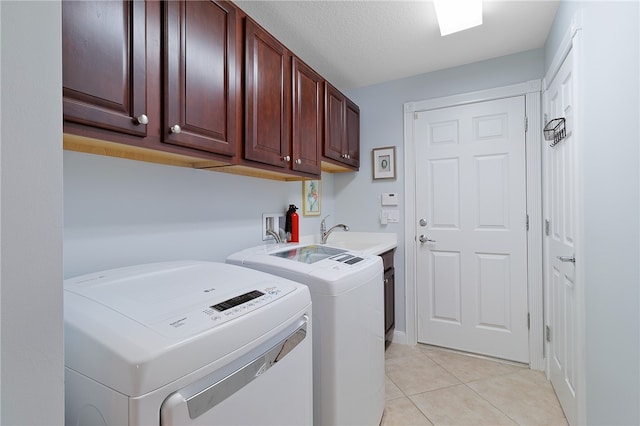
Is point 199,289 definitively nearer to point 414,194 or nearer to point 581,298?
point 581,298

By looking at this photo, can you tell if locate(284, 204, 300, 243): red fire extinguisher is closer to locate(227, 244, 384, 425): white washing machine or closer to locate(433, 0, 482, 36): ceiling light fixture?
locate(227, 244, 384, 425): white washing machine

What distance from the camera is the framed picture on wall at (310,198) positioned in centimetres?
251

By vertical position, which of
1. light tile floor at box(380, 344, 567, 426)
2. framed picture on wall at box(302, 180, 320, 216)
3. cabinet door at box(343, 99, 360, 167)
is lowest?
light tile floor at box(380, 344, 567, 426)

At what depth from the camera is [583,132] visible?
140 cm

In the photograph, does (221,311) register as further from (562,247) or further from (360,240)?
(360,240)

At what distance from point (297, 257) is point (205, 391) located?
2.81ft

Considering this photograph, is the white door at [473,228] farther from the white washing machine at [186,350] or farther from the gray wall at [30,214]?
the gray wall at [30,214]

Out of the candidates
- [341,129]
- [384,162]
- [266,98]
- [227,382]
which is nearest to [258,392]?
[227,382]

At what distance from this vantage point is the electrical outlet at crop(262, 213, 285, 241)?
81.1 inches

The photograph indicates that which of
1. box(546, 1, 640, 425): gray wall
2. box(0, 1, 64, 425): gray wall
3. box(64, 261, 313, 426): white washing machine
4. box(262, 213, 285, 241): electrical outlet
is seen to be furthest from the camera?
box(262, 213, 285, 241): electrical outlet

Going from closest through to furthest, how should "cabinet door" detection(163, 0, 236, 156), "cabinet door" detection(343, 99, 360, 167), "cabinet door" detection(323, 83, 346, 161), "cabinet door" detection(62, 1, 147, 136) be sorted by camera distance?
"cabinet door" detection(62, 1, 147, 136)
"cabinet door" detection(163, 0, 236, 156)
"cabinet door" detection(323, 83, 346, 161)
"cabinet door" detection(343, 99, 360, 167)

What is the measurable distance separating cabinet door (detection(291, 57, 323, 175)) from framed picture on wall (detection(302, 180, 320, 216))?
0.48 metres

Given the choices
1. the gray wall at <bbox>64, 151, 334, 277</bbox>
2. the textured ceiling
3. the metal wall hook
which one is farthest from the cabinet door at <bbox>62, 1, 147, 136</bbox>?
the metal wall hook

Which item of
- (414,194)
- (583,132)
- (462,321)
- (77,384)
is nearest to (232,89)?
(77,384)
